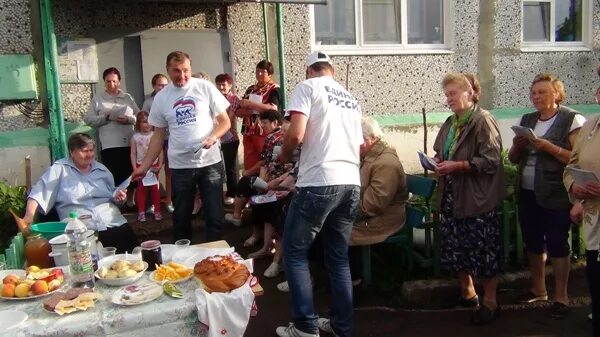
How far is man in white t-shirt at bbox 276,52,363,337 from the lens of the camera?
3215mm

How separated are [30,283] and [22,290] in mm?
55

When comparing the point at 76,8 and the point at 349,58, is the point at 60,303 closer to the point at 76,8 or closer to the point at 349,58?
the point at 76,8

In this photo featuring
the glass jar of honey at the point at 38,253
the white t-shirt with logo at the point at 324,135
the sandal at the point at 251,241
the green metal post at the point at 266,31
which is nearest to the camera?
the glass jar of honey at the point at 38,253

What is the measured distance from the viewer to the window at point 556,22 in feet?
28.9

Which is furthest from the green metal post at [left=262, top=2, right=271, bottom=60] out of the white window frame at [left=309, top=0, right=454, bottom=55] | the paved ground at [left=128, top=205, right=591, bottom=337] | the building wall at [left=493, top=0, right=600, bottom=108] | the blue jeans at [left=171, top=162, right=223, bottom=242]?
the building wall at [left=493, top=0, right=600, bottom=108]

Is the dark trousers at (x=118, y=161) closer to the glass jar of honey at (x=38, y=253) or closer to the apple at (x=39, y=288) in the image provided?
the glass jar of honey at (x=38, y=253)

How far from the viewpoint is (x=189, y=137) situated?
13.8 ft

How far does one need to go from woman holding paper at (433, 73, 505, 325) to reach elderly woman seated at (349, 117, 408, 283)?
388 mm

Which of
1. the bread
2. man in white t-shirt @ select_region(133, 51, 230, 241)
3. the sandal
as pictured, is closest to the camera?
the bread

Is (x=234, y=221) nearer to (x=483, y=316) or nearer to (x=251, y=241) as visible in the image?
(x=251, y=241)

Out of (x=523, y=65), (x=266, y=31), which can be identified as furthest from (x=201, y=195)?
(x=523, y=65)

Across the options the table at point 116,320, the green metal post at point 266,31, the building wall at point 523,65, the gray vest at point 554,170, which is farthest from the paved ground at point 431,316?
the building wall at point 523,65

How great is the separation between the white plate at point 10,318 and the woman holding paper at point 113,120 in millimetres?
3897

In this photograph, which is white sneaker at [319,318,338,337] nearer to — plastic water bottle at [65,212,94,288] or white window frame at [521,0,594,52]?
plastic water bottle at [65,212,94,288]
